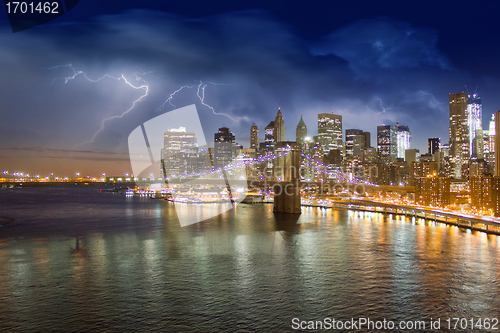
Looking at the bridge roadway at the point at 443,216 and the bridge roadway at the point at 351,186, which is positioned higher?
the bridge roadway at the point at 351,186

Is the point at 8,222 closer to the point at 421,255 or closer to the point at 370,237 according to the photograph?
the point at 370,237

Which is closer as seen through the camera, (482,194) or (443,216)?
(443,216)

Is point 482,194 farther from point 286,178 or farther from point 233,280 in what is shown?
point 233,280

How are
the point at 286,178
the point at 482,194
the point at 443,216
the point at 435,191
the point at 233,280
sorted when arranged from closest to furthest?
the point at 233,280 → the point at 443,216 → the point at 286,178 → the point at 482,194 → the point at 435,191

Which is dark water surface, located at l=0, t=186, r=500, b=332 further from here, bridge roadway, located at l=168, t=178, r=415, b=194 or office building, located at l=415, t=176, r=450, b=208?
office building, located at l=415, t=176, r=450, b=208

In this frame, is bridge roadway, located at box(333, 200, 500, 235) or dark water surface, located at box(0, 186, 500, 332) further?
bridge roadway, located at box(333, 200, 500, 235)

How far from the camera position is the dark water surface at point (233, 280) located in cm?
1475

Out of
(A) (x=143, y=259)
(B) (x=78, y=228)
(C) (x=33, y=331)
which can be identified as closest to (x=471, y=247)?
(A) (x=143, y=259)

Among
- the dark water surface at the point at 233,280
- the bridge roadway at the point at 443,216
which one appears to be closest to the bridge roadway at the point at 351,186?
the bridge roadway at the point at 443,216

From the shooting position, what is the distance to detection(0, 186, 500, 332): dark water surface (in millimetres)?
14750

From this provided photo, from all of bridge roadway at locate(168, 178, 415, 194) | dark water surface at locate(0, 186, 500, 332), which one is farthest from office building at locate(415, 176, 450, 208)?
dark water surface at locate(0, 186, 500, 332)

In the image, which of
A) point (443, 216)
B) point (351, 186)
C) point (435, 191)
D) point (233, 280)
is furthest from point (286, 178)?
point (233, 280)

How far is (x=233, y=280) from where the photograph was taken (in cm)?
1978

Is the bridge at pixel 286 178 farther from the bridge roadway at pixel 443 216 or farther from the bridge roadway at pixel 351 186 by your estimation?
the bridge roadway at pixel 443 216
